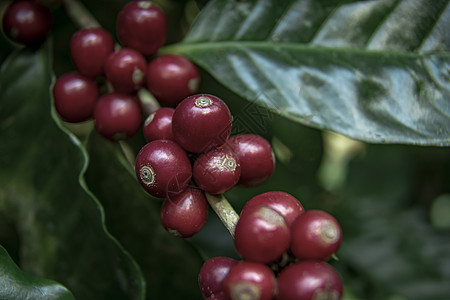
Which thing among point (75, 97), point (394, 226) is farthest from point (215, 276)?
point (394, 226)

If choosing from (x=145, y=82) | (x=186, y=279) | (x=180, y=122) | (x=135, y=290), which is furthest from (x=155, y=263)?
(x=180, y=122)

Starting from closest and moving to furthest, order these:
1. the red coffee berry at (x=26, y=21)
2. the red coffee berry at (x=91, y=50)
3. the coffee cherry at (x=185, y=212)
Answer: the coffee cherry at (x=185, y=212)
the red coffee berry at (x=91, y=50)
the red coffee berry at (x=26, y=21)

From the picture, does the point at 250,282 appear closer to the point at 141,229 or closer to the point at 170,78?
the point at 170,78

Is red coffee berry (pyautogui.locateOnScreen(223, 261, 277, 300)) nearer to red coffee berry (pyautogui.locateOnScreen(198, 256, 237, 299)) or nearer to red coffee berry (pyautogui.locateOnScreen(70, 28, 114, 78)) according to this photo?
red coffee berry (pyautogui.locateOnScreen(198, 256, 237, 299))

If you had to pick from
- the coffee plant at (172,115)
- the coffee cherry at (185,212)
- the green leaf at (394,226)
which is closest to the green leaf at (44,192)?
the coffee plant at (172,115)

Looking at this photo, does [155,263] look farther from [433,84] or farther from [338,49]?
[433,84]

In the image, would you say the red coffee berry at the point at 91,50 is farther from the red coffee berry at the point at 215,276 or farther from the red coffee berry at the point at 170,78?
the red coffee berry at the point at 215,276
